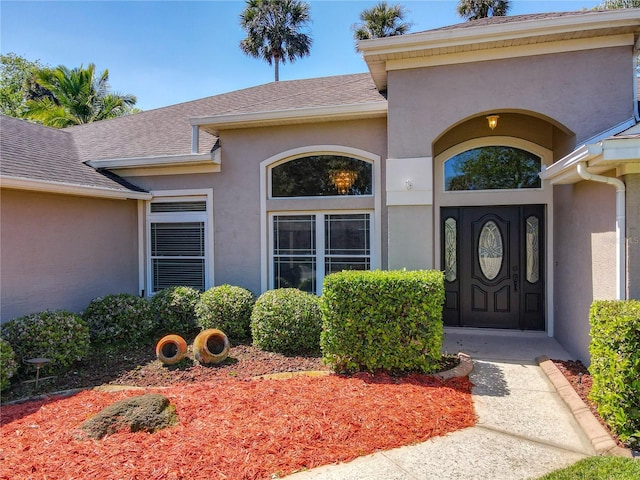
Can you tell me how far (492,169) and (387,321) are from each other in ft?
14.5

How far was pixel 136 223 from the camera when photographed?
9.47 meters

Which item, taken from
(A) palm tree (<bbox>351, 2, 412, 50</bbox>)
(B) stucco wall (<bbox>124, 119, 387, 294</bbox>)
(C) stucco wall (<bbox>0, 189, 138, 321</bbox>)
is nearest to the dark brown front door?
(B) stucco wall (<bbox>124, 119, 387, 294</bbox>)

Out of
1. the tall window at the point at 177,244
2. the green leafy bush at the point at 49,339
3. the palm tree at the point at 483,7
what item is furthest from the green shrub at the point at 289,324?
the palm tree at the point at 483,7

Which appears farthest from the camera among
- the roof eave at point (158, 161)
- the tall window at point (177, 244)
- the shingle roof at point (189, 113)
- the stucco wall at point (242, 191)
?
the tall window at point (177, 244)

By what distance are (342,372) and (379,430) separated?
1.70 metres

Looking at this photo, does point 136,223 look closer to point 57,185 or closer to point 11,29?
point 57,185

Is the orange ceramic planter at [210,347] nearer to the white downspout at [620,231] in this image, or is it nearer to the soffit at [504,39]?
the soffit at [504,39]

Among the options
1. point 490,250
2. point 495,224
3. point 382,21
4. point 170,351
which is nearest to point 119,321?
point 170,351

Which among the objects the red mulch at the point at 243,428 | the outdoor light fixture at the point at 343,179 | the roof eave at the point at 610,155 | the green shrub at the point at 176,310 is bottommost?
the red mulch at the point at 243,428

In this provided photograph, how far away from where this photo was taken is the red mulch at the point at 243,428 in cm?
348

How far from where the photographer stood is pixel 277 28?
29.7m

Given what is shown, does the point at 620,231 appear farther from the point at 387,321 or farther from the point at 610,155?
the point at 387,321

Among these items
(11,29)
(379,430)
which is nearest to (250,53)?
(11,29)

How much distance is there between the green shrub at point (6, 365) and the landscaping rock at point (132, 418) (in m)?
2.17
